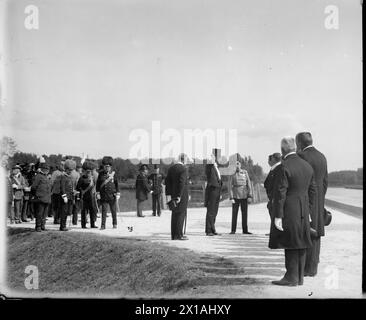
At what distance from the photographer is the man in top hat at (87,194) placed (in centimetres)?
1188

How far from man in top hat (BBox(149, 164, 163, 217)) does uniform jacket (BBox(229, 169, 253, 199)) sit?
1.47 metres

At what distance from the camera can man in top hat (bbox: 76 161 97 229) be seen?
468 inches

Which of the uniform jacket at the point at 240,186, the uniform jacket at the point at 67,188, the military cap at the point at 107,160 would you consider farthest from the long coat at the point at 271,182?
the uniform jacket at the point at 67,188

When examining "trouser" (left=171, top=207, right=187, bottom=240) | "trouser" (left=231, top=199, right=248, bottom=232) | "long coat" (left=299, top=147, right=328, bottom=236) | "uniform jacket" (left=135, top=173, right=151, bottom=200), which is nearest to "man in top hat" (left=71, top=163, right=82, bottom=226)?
"uniform jacket" (left=135, top=173, right=151, bottom=200)

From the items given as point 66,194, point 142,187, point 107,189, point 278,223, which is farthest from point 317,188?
point 66,194

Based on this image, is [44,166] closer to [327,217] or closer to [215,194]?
[215,194]

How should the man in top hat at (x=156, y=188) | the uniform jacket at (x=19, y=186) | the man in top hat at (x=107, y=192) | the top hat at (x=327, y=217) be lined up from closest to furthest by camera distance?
the top hat at (x=327, y=217) → the man in top hat at (x=156, y=188) → the man in top hat at (x=107, y=192) → the uniform jacket at (x=19, y=186)

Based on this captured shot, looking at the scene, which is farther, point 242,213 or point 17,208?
point 17,208

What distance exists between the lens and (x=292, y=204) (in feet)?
27.0

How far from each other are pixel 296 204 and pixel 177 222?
2996mm

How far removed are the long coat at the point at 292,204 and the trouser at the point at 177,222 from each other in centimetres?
259

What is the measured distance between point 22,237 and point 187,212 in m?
3.19

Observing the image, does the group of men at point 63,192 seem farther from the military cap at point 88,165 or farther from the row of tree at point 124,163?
the row of tree at point 124,163
